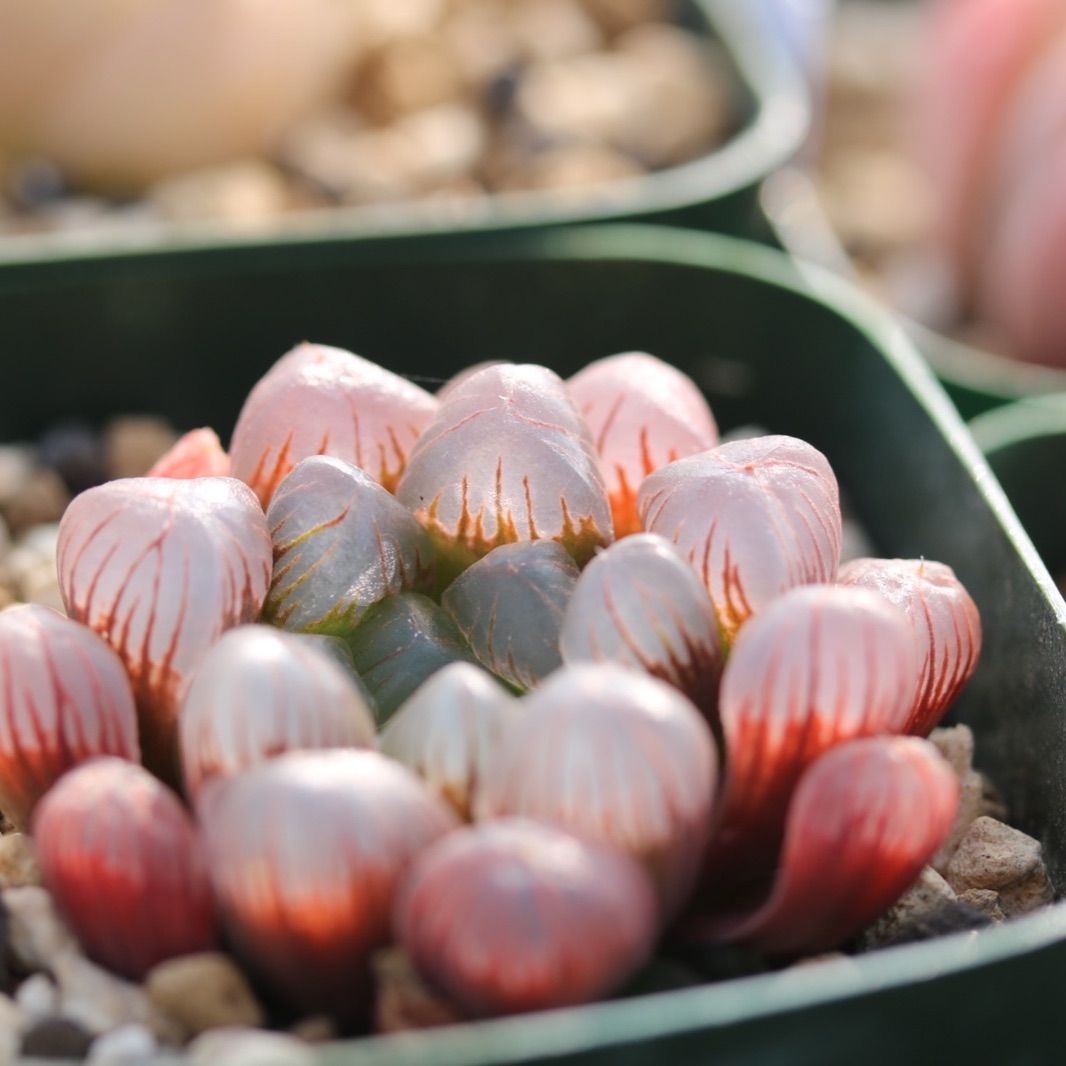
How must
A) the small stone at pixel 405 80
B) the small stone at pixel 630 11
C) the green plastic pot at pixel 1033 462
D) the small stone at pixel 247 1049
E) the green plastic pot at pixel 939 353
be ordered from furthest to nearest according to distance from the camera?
the small stone at pixel 630 11 < the small stone at pixel 405 80 < the green plastic pot at pixel 939 353 < the green plastic pot at pixel 1033 462 < the small stone at pixel 247 1049

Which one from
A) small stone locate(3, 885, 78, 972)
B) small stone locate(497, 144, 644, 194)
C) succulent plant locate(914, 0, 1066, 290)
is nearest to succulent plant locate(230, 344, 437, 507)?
small stone locate(3, 885, 78, 972)

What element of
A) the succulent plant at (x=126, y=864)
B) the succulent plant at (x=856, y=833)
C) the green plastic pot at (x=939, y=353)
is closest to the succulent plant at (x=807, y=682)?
the succulent plant at (x=856, y=833)

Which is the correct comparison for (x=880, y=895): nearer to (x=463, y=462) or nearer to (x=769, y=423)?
(x=463, y=462)

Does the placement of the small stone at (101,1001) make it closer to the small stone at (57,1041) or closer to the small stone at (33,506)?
the small stone at (57,1041)

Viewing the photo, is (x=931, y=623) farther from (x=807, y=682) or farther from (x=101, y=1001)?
(x=101, y=1001)

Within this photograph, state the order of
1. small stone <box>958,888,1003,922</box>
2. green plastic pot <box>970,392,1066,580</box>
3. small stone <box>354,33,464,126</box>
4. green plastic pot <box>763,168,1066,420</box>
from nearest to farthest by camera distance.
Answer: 1. small stone <box>958,888,1003,922</box>
2. green plastic pot <box>970,392,1066,580</box>
3. green plastic pot <box>763,168,1066,420</box>
4. small stone <box>354,33,464,126</box>

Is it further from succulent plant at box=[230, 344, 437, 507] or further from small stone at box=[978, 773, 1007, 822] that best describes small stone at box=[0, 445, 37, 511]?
small stone at box=[978, 773, 1007, 822]

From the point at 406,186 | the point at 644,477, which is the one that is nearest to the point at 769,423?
the point at 644,477
